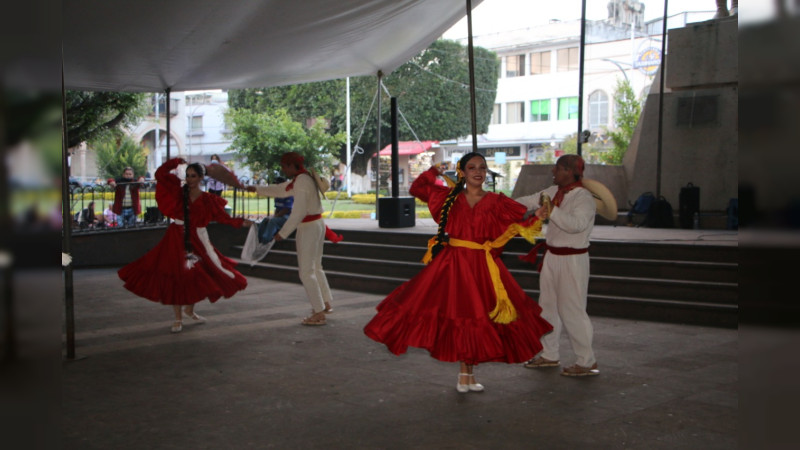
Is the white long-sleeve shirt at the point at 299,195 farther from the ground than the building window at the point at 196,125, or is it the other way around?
the building window at the point at 196,125

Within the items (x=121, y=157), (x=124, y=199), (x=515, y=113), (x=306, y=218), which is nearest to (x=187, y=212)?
(x=306, y=218)

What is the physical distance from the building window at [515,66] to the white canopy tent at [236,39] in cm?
4052

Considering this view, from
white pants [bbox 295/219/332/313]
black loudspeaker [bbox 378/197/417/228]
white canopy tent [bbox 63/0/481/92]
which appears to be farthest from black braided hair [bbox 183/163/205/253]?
black loudspeaker [bbox 378/197/417/228]

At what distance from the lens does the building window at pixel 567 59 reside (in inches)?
1945

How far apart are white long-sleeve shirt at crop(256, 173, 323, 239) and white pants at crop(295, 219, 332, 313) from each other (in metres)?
0.20

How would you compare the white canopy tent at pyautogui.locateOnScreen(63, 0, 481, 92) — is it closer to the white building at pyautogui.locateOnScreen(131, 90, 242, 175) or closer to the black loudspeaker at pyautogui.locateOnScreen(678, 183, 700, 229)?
the black loudspeaker at pyautogui.locateOnScreen(678, 183, 700, 229)

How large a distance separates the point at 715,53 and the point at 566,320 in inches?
398

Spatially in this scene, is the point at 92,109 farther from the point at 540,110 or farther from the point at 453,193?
the point at 540,110

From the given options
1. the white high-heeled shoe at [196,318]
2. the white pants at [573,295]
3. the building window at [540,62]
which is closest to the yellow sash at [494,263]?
the white pants at [573,295]

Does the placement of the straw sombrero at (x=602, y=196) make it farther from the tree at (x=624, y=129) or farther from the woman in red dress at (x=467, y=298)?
the tree at (x=624, y=129)

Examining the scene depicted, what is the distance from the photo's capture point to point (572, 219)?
18.8 feet

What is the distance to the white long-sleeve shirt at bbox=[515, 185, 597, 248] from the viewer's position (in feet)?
18.7

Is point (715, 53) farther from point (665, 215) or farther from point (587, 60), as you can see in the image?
point (587, 60)

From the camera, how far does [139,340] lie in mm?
7691
